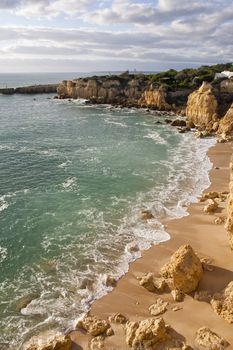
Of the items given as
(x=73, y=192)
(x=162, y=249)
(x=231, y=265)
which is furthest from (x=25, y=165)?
(x=231, y=265)

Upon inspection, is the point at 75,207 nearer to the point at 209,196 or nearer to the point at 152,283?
the point at 209,196

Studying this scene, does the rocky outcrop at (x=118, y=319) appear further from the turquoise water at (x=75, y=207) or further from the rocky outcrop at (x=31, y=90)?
the rocky outcrop at (x=31, y=90)

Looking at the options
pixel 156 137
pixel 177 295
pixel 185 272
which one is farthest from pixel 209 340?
pixel 156 137

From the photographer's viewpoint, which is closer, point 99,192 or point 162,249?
point 162,249

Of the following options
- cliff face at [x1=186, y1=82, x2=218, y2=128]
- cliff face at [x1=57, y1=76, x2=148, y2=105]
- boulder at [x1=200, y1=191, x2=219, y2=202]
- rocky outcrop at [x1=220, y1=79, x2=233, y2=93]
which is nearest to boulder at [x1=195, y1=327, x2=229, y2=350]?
boulder at [x1=200, y1=191, x2=219, y2=202]

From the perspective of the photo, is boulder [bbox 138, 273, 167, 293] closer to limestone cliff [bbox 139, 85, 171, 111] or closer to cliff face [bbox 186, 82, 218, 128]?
cliff face [bbox 186, 82, 218, 128]

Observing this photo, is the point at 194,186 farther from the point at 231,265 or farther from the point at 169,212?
the point at 231,265
